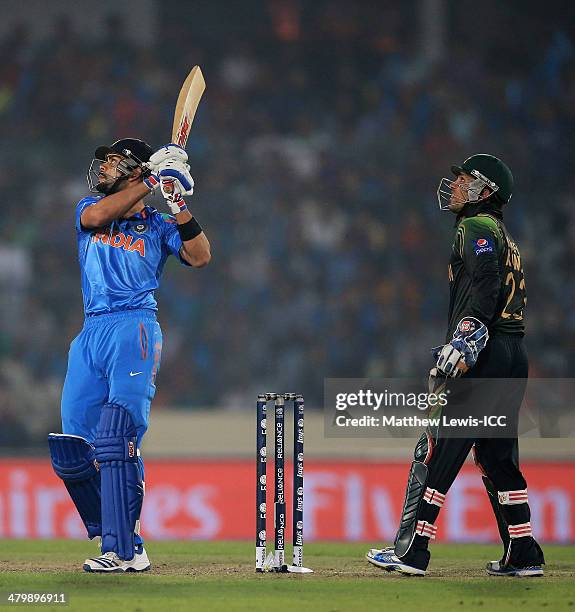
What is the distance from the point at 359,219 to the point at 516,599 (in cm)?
837

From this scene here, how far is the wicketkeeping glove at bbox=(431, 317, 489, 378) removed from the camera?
16.0 ft

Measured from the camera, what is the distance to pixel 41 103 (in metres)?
13.2

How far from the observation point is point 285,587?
Answer: 4.64 meters

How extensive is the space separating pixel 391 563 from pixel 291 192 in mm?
8230

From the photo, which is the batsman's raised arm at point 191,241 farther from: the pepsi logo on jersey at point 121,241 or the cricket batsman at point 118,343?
the pepsi logo on jersey at point 121,241

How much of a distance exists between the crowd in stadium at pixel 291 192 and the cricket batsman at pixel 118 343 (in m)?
5.82

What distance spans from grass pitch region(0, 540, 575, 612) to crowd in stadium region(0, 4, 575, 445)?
18.5ft

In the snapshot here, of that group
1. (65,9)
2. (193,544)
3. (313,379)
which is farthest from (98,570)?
(65,9)

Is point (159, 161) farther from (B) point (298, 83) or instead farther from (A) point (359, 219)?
(B) point (298, 83)

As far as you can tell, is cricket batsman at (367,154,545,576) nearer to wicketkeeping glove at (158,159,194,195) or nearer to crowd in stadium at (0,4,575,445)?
wicketkeeping glove at (158,159,194,195)

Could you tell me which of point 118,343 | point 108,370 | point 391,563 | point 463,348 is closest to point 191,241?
point 118,343

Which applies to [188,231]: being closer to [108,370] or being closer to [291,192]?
[108,370]

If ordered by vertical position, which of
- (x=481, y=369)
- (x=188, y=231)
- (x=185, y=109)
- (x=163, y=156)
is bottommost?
(x=481, y=369)

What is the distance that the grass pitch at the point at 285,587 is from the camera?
427 centimetres
